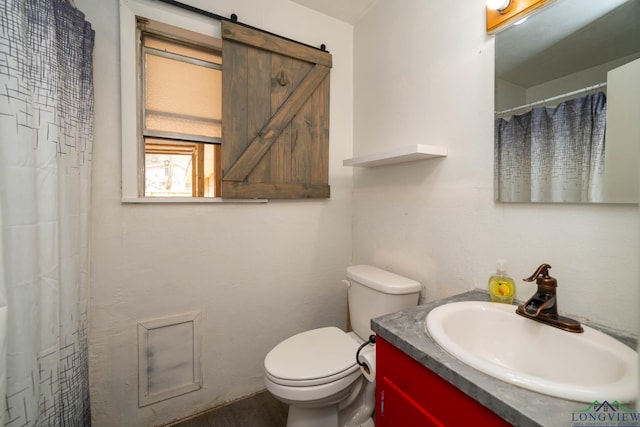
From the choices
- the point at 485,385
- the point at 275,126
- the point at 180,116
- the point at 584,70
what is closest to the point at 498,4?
the point at 584,70

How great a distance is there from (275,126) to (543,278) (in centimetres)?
145

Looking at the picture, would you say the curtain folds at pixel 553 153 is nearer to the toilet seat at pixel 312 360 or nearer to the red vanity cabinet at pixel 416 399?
the red vanity cabinet at pixel 416 399

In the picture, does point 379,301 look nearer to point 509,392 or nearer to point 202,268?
point 509,392

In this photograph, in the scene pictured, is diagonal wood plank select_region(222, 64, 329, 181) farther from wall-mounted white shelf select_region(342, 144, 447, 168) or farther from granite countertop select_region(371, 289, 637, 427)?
granite countertop select_region(371, 289, 637, 427)

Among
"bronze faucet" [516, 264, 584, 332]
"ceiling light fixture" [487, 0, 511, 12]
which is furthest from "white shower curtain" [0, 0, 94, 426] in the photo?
"ceiling light fixture" [487, 0, 511, 12]

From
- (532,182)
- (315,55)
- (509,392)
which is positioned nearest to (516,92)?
(532,182)

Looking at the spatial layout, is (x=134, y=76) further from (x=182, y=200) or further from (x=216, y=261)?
(x=216, y=261)

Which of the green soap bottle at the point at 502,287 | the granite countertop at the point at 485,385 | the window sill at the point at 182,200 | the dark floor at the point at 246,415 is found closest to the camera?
the granite countertop at the point at 485,385

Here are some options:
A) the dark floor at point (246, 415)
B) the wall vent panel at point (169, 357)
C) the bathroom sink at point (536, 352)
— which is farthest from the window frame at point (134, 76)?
the bathroom sink at point (536, 352)

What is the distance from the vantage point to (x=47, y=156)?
0.84 m

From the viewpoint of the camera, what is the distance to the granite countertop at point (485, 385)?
0.47 metres

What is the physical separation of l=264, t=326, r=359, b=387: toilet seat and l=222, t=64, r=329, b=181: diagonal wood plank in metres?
0.95

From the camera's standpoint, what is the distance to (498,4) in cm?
102

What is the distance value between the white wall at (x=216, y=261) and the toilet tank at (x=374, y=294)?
0.43m
